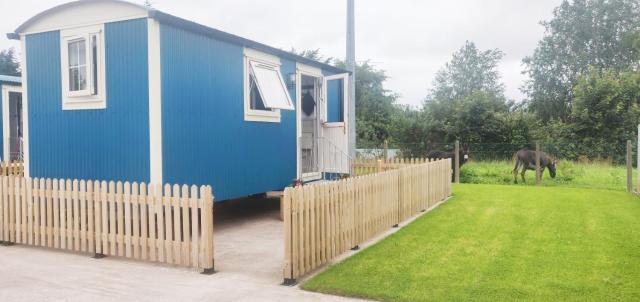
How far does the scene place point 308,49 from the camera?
45281mm

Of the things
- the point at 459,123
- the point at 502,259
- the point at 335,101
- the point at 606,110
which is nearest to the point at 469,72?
the point at 606,110

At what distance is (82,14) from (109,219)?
3.79 meters

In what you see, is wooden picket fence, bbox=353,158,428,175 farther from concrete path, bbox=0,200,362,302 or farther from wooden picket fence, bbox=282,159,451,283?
concrete path, bbox=0,200,362,302

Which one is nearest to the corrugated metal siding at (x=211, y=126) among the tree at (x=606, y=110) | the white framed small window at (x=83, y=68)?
the white framed small window at (x=83, y=68)

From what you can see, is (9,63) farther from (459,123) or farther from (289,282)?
(289,282)

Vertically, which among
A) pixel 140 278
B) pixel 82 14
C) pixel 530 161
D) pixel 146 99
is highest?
pixel 82 14

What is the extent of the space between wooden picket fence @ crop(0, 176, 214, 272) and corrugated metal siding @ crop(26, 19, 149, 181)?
104 cm

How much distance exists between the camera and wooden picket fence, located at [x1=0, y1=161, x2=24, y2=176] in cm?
1090

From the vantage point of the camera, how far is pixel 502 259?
656 cm

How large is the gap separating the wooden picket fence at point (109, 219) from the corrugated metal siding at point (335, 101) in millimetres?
7097

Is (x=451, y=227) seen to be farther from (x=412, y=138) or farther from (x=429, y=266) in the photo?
(x=412, y=138)

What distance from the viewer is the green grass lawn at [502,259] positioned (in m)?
5.21

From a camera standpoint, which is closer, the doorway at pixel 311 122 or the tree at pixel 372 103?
the doorway at pixel 311 122

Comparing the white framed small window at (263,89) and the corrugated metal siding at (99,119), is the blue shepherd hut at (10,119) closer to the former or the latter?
the corrugated metal siding at (99,119)
